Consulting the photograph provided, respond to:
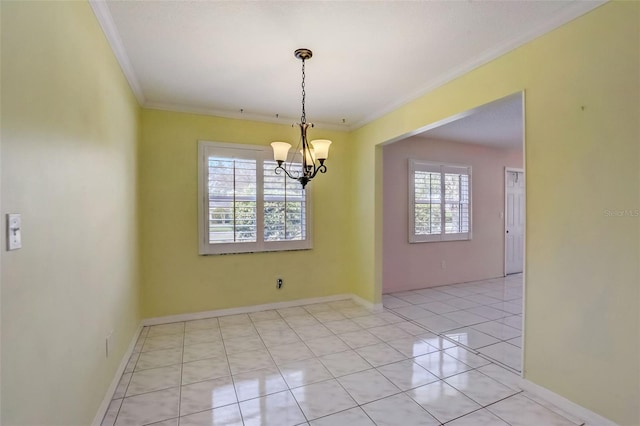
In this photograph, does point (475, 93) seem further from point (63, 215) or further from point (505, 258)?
point (505, 258)

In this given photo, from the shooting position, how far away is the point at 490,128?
4488mm

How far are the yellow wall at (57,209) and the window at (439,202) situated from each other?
420cm

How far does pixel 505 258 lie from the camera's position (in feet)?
19.7

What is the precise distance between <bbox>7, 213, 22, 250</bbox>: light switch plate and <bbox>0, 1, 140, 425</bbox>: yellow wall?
3 cm

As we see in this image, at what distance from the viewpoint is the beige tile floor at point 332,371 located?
2000mm

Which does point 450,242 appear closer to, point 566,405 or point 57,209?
point 566,405

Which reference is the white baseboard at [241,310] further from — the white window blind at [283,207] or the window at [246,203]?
the white window blind at [283,207]

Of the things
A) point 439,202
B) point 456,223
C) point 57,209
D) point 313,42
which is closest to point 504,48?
point 313,42

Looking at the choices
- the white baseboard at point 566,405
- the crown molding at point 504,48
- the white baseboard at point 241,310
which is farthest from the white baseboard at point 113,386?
the crown molding at point 504,48

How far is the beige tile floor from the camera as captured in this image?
200cm

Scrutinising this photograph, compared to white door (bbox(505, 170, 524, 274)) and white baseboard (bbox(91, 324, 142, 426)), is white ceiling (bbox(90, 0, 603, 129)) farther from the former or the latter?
white door (bbox(505, 170, 524, 274))

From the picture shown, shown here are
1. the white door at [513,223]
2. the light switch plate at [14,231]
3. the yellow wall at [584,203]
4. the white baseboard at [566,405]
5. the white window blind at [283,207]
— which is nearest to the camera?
the light switch plate at [14,231]

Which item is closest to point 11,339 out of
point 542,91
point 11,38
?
point 11,38

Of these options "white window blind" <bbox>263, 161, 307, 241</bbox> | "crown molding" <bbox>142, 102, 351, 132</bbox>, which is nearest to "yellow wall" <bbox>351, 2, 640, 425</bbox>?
"crown molding" <bbox>142, 102, 351, 132</bbox>
